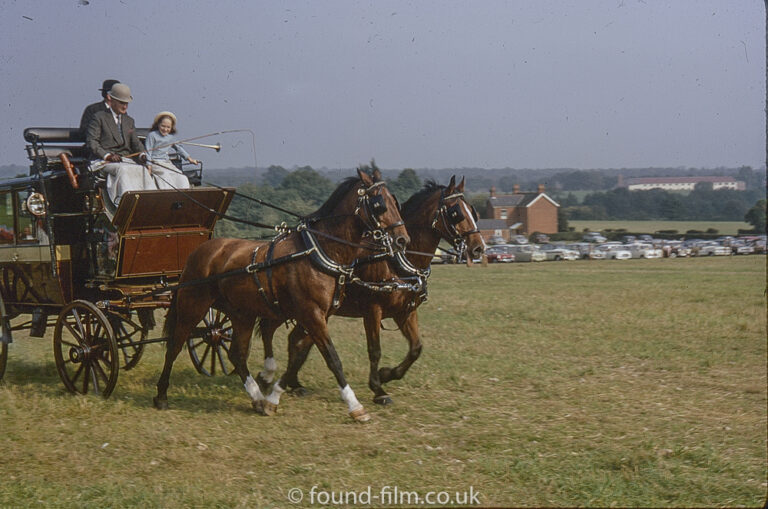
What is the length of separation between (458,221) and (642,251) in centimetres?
4930

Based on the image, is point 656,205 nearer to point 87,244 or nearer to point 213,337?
point 213,337

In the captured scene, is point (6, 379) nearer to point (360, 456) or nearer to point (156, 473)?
point (156, 473)

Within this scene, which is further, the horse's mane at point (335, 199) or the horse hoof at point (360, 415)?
the horse's mane at point (335, 199)

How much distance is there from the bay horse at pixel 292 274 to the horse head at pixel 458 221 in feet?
3.46

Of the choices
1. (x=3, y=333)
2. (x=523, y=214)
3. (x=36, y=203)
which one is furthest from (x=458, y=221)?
(x=523, y=214)

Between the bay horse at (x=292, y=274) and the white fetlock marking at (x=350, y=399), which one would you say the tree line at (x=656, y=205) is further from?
the white fetlock marking at (x=350, y=399)

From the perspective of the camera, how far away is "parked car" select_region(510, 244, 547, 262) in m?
53.3

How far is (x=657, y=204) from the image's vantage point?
297ft

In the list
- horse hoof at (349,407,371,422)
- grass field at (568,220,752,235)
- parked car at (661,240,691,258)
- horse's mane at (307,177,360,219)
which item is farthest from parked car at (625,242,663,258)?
horse hoof at (349,407,371,422)

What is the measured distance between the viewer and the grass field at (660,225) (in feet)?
251

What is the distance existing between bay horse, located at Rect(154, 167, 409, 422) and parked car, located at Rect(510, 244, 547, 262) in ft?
149

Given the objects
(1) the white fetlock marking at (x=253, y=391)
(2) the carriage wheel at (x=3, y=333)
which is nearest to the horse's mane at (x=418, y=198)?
(1) the white fetlock marking at (x=253, y=391)

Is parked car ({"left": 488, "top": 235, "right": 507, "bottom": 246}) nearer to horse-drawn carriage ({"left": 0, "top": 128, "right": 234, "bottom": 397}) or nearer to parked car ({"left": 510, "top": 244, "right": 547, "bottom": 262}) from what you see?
parked car ({"left": 510, "top": 244, "right": 547, "bottom": 262})

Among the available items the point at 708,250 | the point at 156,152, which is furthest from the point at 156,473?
the point at 708,250
